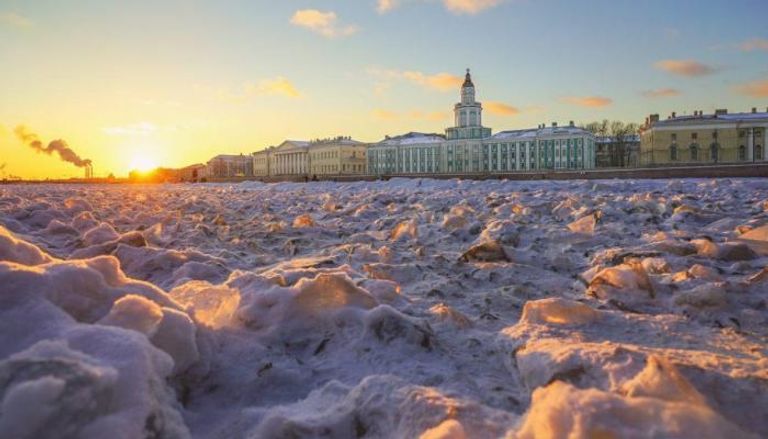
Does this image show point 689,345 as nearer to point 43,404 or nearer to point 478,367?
point 478,367

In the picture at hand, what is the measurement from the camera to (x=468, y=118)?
109 m

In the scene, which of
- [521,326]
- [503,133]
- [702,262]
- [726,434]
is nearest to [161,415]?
[726,434]

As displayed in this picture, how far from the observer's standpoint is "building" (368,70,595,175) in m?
96.4

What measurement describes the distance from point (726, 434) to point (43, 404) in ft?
4.53

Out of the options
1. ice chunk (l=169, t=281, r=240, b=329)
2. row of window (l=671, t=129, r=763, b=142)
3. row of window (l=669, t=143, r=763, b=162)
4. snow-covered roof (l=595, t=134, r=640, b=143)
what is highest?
snow-covered roof (l=595, t=134, r=640, b=143)

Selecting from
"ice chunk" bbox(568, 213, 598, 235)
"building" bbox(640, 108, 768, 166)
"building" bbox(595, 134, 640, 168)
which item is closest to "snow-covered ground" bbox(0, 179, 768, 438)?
"ice chunk" bbox(568, 213, 598, 235)

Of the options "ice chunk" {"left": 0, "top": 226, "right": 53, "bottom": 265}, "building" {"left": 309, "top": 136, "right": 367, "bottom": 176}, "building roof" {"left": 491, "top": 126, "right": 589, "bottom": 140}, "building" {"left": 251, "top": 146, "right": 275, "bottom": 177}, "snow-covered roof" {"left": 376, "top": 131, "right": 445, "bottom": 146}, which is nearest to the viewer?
"ice chunk" {"left": 0, "top": 226, "right": 53, "bottom": 265}

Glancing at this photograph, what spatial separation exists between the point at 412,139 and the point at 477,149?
16321mm

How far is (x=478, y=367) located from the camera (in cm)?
168

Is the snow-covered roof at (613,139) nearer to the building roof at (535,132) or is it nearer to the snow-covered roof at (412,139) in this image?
the building roof at (535,132)

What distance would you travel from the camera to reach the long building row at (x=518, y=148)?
81750 mm

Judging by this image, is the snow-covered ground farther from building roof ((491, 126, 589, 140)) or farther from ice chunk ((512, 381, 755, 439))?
building roof ((491, 126, 589, 140))

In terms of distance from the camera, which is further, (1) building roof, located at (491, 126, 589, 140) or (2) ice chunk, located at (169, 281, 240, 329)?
(1) building roof, located at (491, 126, 589, 140)

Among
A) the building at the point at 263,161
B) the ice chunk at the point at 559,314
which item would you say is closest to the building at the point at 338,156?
the building at the point at 263,161
